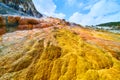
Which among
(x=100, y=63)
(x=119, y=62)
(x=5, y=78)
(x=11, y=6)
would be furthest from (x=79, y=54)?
(x=11, y=6)

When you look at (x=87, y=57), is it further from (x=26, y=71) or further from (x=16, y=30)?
(x=16, y=30)

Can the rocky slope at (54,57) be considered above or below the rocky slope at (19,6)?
below

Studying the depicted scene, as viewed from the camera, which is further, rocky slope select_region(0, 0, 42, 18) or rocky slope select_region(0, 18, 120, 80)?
rocky slope select_region(0, 0, 42, 18)

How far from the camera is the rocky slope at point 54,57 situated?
15594 millimetres

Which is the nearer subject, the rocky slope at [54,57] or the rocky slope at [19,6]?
the rocky slope at [54,57]

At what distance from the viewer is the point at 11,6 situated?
30.0 metres

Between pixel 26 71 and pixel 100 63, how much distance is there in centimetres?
552

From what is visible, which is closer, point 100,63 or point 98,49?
point 100,63

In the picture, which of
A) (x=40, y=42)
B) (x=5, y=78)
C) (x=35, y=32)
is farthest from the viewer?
(x=35, y=32)

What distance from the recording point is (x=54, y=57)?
1709 centimetres

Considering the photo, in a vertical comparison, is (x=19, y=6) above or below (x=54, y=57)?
above

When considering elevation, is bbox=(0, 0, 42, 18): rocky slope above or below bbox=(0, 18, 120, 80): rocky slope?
above

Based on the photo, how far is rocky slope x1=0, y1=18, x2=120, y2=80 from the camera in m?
15.6

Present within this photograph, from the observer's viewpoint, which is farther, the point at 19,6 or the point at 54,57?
the point at 19,6
